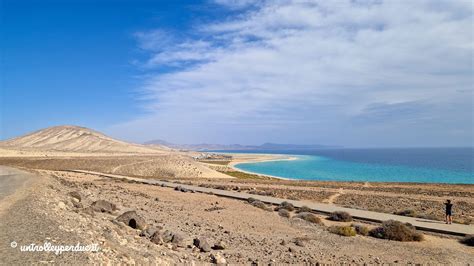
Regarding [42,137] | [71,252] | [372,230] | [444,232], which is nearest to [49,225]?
[71,252]

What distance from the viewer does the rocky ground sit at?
9.08 meters

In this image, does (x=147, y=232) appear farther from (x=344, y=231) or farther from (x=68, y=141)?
(x=68, y=141)

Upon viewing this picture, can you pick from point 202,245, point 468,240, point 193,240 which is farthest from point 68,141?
point 468,240

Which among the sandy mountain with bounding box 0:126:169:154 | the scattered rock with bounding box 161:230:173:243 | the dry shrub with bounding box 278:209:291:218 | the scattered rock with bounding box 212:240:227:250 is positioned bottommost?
the dry shrub with bounding box 278:209:291:218

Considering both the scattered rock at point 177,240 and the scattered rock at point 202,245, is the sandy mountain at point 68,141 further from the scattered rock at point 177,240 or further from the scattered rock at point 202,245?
the scattered rock at point 202,245

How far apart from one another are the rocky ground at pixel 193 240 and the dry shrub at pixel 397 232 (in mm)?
485

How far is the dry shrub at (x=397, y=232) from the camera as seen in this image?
50.5 ft

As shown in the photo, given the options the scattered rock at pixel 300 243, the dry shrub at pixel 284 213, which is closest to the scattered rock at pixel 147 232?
the scattered rock at pixel 300 243

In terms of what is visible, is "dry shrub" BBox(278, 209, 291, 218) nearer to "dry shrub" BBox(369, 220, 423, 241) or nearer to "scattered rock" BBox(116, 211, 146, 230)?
"dry shrub" BBox(369, 220, 423, 241)

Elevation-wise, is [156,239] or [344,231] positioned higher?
[156,239]

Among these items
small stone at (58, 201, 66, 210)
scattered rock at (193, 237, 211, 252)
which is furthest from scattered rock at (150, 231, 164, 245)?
small stone at (58, 201, 66, 210)

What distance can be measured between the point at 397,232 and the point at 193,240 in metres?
9.47

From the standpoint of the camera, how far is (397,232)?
15664 mm

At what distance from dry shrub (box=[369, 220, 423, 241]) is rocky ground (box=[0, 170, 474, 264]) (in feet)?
1.59
